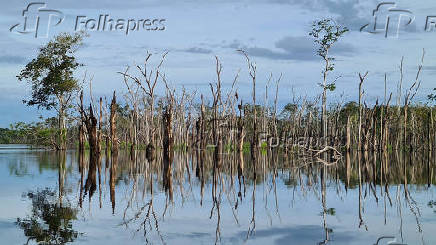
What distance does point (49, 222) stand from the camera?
26.4 ft

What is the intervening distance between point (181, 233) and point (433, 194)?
7.09 metres

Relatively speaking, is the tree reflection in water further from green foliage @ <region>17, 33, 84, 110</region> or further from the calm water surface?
green foliage @ <region>17, 33, 84, 110</region>

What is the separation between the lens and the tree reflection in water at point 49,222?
6926 millimetres

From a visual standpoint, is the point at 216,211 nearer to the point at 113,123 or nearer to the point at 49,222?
the point at 49,222

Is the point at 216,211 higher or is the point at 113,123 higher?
the point at 113,123

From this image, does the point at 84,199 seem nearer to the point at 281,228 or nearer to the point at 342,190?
the point at 281,228

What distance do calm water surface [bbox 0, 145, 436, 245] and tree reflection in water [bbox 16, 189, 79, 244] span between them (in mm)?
13

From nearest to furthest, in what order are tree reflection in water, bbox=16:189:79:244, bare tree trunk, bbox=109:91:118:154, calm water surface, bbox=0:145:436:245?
1. tree reflection in water, bbox=16:189:79:244
2. calm water surface, bbox=0:145:436:245
3. bare tree trunk, bbox=109:91:118:154

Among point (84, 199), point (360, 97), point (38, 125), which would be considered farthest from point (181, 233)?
point (38, 125)

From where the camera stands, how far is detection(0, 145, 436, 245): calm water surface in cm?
710

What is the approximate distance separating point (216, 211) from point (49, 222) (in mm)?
2854

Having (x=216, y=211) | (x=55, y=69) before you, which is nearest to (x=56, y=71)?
(x=55, y=69)

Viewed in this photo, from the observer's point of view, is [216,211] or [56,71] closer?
[216,211]

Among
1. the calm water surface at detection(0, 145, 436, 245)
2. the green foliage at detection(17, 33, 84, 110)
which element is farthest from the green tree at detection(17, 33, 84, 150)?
the calm water surface at detection(0, 145, 436, 245)
